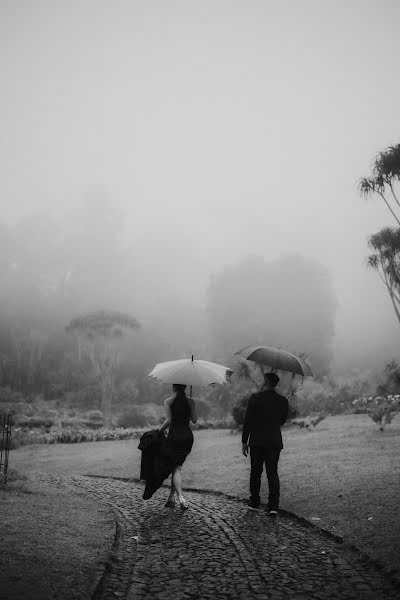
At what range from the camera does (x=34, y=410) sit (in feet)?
95.1

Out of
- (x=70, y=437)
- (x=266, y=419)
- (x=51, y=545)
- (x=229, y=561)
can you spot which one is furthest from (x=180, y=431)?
(x=70, y=437)

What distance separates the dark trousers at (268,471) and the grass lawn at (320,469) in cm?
44

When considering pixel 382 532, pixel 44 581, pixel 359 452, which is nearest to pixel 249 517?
pixel 382 532

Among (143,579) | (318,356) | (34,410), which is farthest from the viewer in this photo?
(318,356)

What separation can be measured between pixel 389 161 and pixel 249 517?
25.5ft

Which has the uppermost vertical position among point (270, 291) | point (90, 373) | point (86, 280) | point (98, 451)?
point (86, 280)

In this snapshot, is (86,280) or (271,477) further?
(86,280)

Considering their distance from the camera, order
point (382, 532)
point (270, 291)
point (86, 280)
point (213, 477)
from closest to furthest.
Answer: point (382, 532) < point (213, 477) < point (270, 291) < point (86, 280)

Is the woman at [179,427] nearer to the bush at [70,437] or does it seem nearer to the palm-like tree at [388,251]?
the palm-like tree at [388,251]

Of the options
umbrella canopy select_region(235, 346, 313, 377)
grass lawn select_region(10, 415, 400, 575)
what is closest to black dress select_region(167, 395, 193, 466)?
umbrella canopy select_region(235, 346, 313, 377)

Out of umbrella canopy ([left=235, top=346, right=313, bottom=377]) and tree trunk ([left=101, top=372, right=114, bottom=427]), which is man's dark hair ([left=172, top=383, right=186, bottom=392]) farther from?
tree trunk ([left=101, top=372, right=114, bottom=427])

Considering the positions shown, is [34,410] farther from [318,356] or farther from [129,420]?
[318,356]

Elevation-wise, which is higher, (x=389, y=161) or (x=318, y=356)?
(x=389, y=161)

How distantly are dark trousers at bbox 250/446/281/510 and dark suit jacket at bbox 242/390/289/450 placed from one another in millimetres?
113
